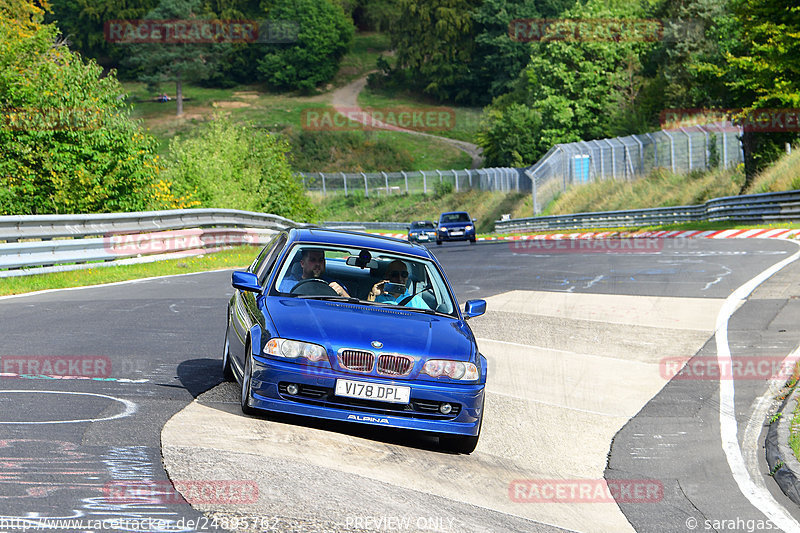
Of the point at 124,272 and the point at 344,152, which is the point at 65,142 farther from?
the point at 344,152

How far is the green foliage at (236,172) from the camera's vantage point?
34.7m

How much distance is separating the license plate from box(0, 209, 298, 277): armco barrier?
36.4 ft

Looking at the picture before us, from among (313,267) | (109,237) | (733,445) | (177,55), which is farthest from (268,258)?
(177,55)

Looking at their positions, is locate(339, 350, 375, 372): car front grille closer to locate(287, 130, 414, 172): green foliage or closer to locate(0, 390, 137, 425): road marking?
locate(0, 390, 137, 425): road marking

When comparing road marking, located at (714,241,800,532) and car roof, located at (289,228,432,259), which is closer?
road marking, located at (714,241,800,532)

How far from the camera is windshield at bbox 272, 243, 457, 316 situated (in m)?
8.53

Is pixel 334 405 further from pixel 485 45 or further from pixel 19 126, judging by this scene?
pixel 485 45

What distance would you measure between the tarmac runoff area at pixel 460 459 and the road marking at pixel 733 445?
0.62m

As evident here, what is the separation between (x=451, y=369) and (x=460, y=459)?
2.20 feet

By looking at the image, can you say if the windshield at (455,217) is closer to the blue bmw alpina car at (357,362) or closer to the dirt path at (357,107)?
the blue bmw alpina car at (357,362)

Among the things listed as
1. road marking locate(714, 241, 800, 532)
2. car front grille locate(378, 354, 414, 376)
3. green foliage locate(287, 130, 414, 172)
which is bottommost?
green foliage locate(287, 130, 414, 172)

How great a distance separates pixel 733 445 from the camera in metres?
8.48

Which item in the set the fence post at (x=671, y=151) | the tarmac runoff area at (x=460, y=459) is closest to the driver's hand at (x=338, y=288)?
the tarmac runoff area at (x=460, y=459)

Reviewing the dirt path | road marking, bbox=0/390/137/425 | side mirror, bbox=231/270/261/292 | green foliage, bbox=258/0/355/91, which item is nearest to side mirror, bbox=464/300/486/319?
side mirror, bbox=231/270/261/292
